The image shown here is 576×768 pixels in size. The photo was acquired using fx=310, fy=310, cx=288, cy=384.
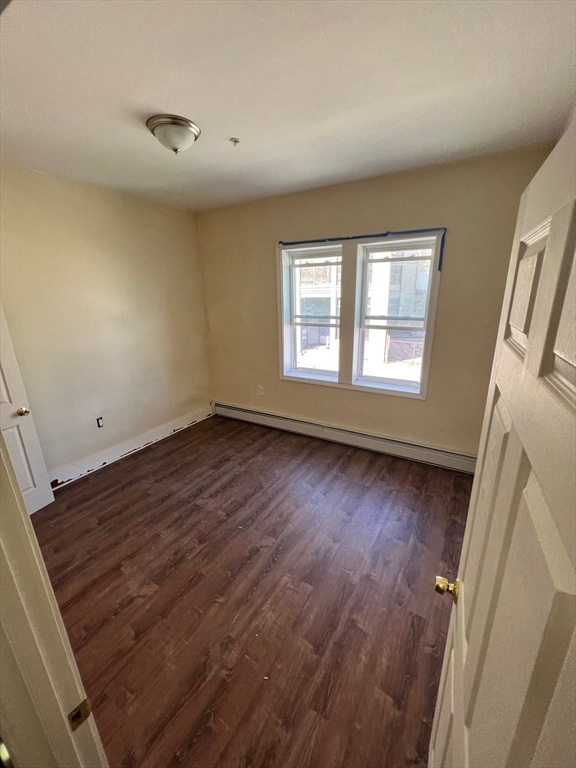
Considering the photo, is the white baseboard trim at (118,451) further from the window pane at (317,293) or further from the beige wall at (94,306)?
the window pane at (317,293)

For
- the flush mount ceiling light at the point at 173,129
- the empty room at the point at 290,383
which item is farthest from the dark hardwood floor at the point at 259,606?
the flush mount ceiling light at the point at 173,129

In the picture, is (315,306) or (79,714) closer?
(79,714)

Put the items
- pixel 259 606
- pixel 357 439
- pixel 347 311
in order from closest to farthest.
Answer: pixel 259 606, pixel 347 311, pixel 357 439

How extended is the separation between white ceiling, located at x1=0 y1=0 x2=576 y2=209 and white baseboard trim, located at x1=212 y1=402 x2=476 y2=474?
2427 mm

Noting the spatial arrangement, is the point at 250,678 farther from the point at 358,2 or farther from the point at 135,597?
the point at 358,2

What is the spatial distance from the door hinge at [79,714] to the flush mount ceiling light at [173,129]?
7.59 feet

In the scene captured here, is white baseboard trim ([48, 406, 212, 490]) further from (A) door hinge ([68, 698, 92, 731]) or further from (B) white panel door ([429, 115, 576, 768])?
(B) white panel door ([429, 115, 576, 768])

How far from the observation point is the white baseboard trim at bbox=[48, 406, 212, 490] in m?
2.83

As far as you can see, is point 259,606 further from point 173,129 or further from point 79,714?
point 173,129

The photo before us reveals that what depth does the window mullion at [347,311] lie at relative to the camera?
2.98 m

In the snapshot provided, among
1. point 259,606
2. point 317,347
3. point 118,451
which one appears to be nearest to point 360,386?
point 317,347

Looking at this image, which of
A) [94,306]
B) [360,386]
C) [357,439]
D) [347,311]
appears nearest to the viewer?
[94,306]

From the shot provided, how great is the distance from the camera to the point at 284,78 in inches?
55.2

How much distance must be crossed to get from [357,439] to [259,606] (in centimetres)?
200
